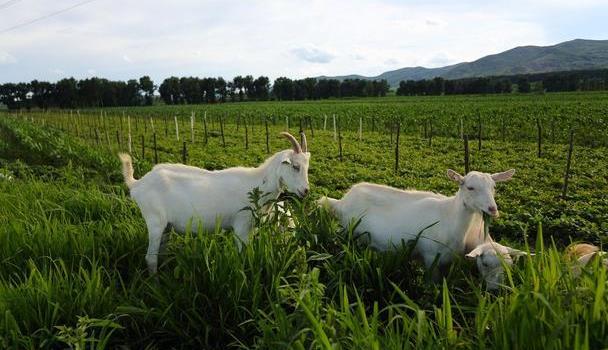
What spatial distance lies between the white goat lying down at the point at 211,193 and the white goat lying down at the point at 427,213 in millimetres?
834

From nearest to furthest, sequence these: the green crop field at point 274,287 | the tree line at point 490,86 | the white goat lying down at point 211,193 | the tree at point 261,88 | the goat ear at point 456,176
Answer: the green crop field at point 274,287, the goat ear at point 456,176, the white goat lying down at point 211,193, the tree line at point 490,86, the tree at point 261,88

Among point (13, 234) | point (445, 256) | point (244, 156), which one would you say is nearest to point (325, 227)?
point (445, 256)

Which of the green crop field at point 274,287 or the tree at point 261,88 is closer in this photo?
the green crop field at point 274,287

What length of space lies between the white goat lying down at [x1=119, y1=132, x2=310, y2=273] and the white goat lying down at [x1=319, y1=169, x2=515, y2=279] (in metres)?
0.83

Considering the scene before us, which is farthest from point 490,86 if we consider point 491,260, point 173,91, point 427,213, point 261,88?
point 491,260

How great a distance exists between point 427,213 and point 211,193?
2631 mm

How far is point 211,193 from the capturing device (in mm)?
6008

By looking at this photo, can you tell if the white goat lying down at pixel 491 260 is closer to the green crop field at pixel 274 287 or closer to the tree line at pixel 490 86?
the green crop field at pixel 274 287

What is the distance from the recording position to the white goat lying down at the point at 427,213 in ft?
17.3

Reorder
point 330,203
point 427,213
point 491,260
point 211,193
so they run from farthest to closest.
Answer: point 330,203
point 211,193
point 427,213
point 491,260

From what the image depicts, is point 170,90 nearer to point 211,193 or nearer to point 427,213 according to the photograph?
point 211,193

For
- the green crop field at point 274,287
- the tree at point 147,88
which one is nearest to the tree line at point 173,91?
the tree at point 147,88

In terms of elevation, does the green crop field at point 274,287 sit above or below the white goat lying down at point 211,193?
below

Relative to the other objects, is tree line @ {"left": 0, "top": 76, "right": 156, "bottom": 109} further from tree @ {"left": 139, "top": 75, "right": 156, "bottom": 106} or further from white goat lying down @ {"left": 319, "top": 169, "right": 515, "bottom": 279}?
white goat lying down @ {"left": 319, "top": 169, "right": 515, "bottom": 279}
